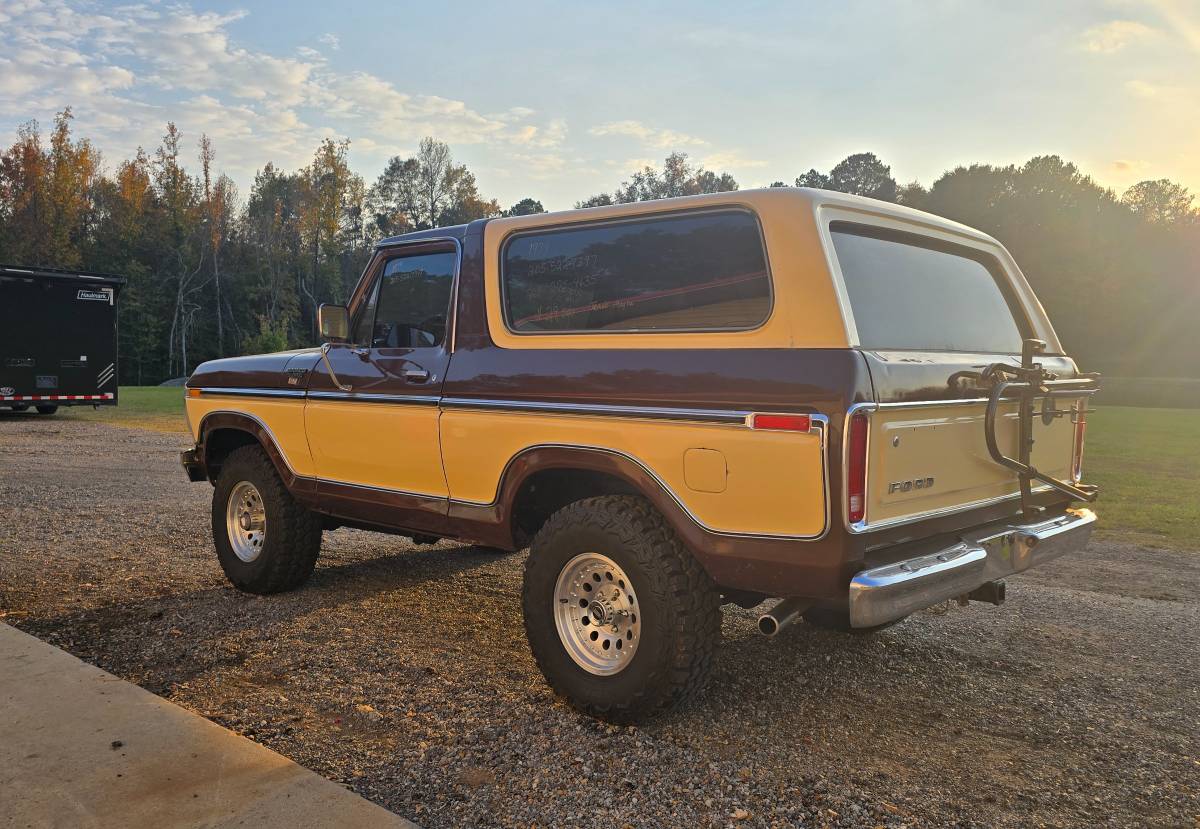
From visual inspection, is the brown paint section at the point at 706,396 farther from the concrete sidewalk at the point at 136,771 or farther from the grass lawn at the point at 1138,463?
the grass lawn at the point at 1138,463

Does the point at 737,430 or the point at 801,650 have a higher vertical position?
the point at 737,430

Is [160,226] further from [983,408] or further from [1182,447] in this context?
[983,408]

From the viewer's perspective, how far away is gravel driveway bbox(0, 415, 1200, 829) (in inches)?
122

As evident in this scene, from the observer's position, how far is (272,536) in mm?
5359

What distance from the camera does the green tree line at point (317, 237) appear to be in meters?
42.5

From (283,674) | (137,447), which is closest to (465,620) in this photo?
(283,674)

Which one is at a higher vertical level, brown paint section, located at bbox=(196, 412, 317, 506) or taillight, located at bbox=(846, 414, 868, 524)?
taillight, located at bbox=(846, 414, 868, 524)

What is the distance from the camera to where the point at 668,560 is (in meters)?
3.47

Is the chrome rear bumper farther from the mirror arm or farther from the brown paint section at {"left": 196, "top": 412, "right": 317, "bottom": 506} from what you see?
the brown paint section at {"left": 196, "top": 412, "right": 317, "bottom": 506}

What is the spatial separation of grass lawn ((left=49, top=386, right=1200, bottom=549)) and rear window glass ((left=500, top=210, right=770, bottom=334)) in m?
6.61

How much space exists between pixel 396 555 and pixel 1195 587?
5886 millimetres

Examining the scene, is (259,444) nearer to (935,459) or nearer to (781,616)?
(781,616)

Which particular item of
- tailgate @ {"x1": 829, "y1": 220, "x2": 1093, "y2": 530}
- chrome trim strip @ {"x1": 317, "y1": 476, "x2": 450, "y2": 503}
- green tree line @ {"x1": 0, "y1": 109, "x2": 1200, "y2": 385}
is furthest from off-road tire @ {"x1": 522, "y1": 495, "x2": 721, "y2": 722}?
green tree line @ {"x1": 0, "y1": 109, "x2": 1200, "y2": 385}

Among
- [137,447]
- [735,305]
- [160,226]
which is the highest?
[160,226]
